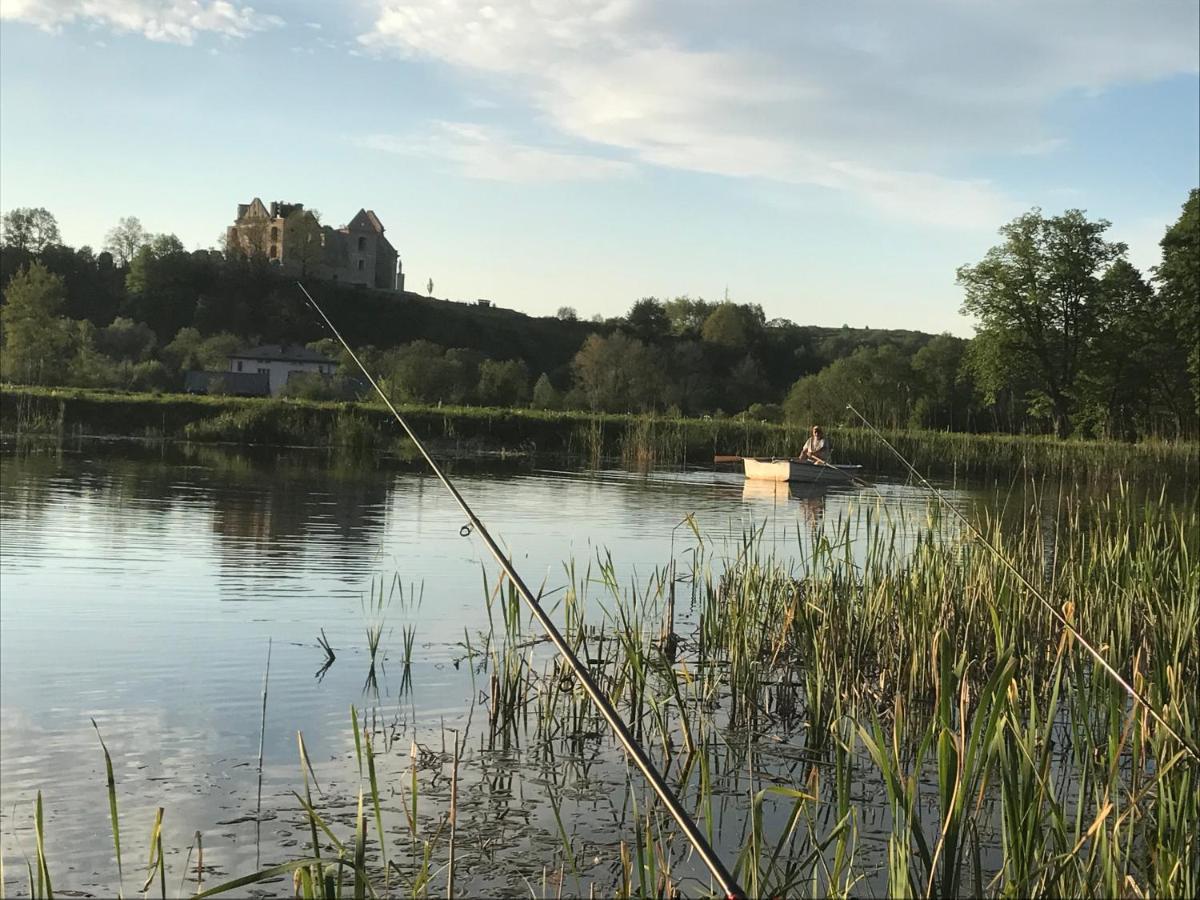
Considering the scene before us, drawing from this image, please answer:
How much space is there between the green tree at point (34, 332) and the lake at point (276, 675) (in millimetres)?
44224

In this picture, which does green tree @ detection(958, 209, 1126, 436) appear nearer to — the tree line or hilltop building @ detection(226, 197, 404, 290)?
the tree line

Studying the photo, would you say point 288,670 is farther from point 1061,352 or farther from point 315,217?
A: point 315,217

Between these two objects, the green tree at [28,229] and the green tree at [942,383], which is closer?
the green tree at [942,383]

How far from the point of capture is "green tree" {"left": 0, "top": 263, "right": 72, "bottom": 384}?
62438 mm

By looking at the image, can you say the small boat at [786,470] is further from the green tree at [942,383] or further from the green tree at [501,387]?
the green tree at [501,387]

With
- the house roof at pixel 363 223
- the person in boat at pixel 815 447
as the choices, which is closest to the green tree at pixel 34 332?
the person in boat at pixel 815 447

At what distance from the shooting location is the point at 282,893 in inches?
201

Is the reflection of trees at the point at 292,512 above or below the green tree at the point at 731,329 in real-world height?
below

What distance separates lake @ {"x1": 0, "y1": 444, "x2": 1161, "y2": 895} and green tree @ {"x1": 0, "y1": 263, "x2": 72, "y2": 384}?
145ft

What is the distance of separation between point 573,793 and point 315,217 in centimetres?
11836

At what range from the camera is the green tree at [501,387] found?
59.7m

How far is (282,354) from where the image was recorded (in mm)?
93625

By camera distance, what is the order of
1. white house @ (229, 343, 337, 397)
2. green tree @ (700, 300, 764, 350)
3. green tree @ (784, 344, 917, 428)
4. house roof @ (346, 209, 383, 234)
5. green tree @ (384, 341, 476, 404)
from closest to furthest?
green tree @ (784, 344, 917, 428) → green tree @ (384, 341, 476, 404) → white house @ (229, 343, 337, 397) → green tree @ (700, 300, 764, 350) → house roof @ (346, 209, 383, 234)

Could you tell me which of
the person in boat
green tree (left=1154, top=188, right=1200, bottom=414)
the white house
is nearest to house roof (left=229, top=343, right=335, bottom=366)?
the white house
